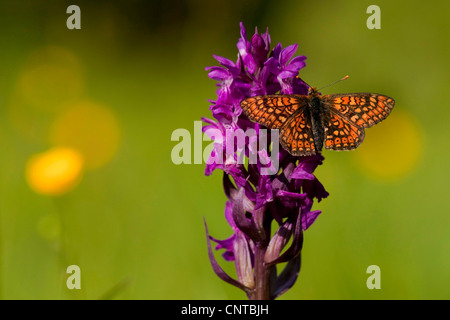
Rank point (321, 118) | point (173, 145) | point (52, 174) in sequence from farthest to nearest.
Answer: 1. point (173, 145)
2. point (52, 174)
3. point (321, 118)

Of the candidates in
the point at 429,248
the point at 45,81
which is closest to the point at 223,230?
the point at 429,248

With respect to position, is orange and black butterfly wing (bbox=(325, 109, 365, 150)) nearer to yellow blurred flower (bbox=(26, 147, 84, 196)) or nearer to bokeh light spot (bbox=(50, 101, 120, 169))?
yellow blurred flower (bbox=(26, 147, 84, 196))

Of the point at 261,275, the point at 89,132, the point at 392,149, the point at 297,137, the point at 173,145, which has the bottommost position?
the point at 261,275

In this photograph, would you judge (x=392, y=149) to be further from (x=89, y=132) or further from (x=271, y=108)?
(x=271, y=108)

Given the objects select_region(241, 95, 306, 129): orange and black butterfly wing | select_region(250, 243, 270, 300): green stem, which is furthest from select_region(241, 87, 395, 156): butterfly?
select_region(250, 243, 270, 300): green stem

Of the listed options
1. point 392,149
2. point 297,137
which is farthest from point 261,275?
point 392,149

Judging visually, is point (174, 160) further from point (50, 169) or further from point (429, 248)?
point (429, 248)
